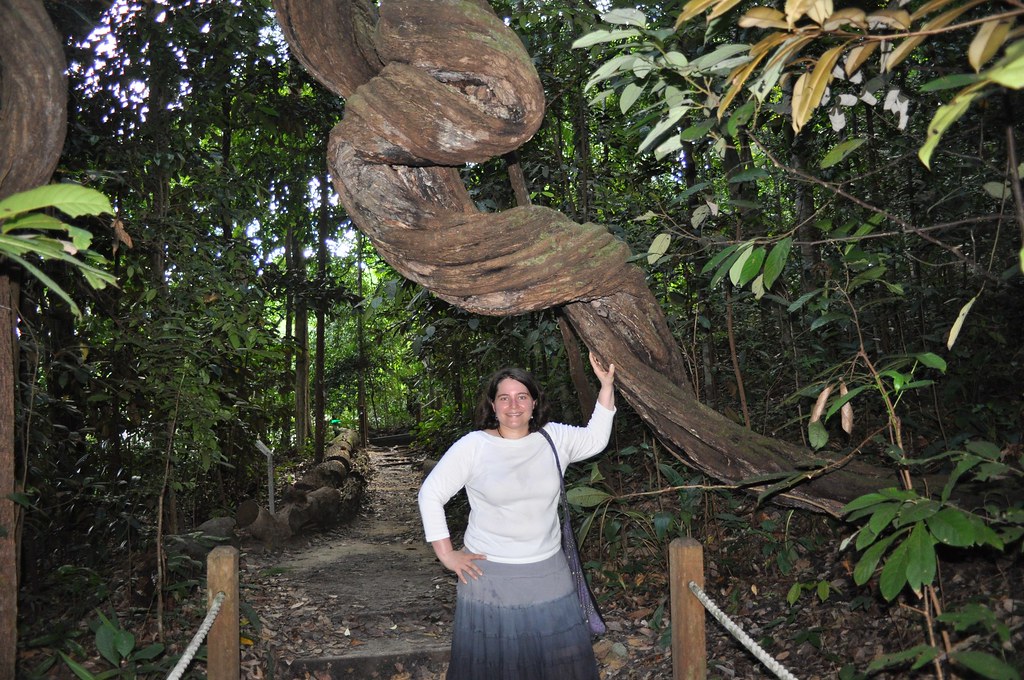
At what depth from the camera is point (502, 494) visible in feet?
7.79

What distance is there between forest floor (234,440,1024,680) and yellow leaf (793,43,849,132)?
1.94m

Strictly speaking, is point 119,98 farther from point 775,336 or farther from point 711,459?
point 775,336

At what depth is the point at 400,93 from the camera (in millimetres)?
1998

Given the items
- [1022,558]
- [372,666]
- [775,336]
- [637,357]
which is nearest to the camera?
[637,357]

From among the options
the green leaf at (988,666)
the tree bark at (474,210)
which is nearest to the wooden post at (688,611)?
the tree bark at (474,210)

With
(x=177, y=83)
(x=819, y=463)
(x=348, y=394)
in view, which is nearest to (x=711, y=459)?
(x=819, y=463)

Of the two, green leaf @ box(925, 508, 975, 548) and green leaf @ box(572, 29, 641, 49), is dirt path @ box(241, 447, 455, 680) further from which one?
green leaf @ box(572, 29, 641, 49)

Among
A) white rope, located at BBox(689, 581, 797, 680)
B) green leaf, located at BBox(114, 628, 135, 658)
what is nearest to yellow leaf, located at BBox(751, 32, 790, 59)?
white rope, located at BBox(689, 581, 797, 680)

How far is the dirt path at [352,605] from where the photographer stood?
393 cm

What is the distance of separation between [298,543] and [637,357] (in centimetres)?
479

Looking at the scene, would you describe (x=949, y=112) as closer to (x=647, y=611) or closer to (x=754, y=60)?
(x=754, y=60)

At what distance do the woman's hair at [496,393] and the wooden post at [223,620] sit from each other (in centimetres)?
92

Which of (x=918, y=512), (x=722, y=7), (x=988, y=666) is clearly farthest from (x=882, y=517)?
(x=722, y=7)

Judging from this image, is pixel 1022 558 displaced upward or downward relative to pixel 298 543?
upward
